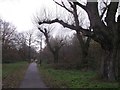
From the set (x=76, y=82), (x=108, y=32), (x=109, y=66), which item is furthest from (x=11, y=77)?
(x=108, y=32)

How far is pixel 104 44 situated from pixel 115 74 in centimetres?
230

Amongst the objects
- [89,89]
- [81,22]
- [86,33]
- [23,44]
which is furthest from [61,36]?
[89,89]

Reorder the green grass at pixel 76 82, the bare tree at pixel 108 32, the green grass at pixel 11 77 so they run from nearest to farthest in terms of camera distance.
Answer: the green grass at pixel 76 82
the green grass at pixel 11 77
the bare tree at pixel 108 32

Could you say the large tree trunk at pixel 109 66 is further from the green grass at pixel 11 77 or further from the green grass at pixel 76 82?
the green grass at pixel 11 77

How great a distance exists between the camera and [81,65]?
43.1m

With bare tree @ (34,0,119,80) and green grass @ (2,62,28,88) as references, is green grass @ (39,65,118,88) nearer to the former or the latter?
bare tree @ (34,0,119,80)

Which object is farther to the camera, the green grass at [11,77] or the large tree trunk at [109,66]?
the large tree trunk at [109,66]

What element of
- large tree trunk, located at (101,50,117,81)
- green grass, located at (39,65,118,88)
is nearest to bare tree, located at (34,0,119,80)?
large tree trunk, located at (101,50,117,81)

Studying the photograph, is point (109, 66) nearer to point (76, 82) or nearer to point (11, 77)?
point (76, 82)

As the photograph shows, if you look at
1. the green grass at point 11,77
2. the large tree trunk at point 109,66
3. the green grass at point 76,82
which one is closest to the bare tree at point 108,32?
the large tree trunk at point 109,66

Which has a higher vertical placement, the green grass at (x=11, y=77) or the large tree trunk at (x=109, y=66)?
the large tree trunk at (x=109, y=66)

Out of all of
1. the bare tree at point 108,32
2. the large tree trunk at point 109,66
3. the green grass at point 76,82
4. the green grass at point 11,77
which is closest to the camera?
the green grass at point 76,82

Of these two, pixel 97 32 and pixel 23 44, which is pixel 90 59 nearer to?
pixel 97 32

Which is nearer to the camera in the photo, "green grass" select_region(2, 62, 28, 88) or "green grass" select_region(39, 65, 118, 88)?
"green grass" select_region(39, 65, 118, 88)
